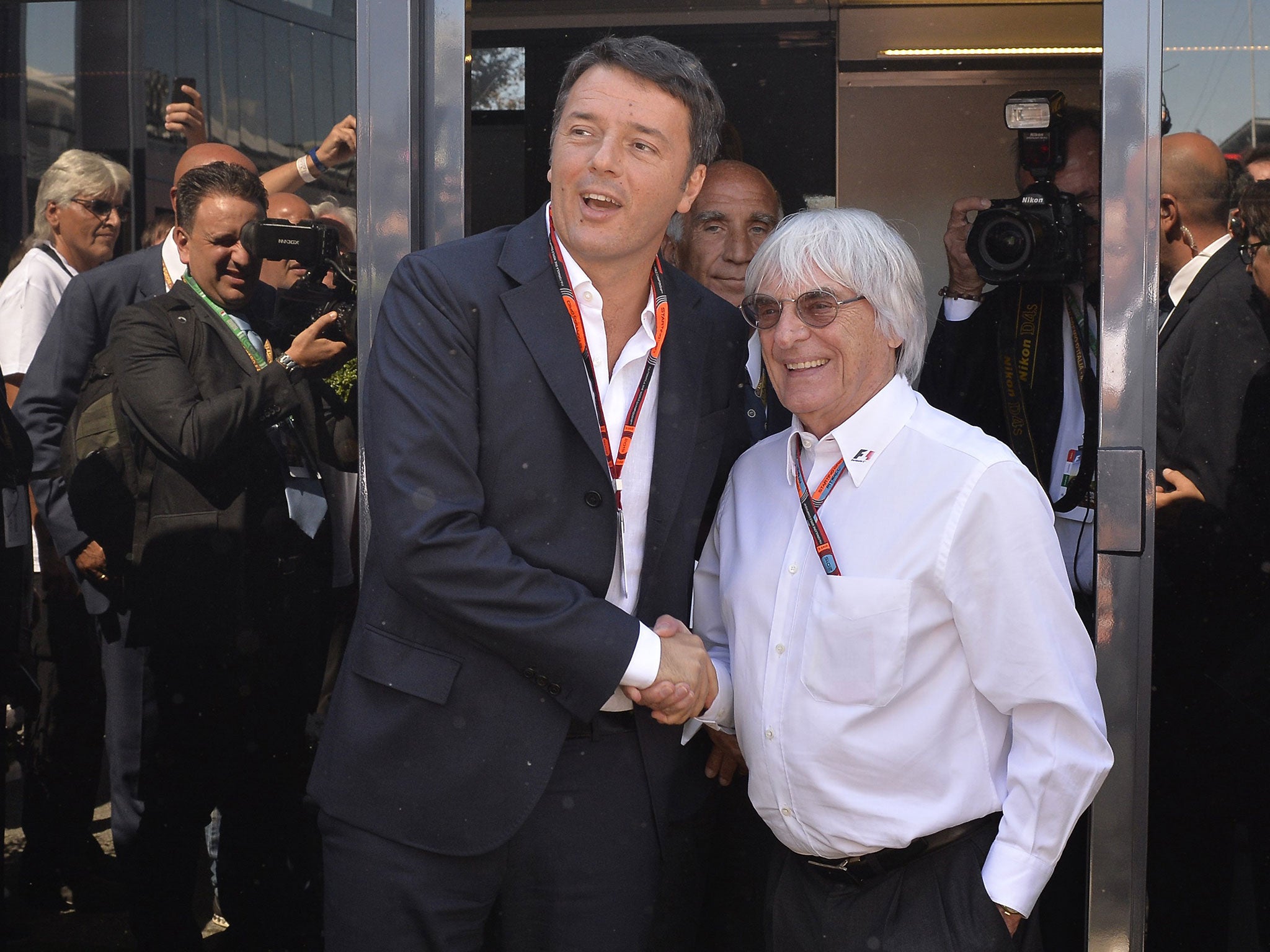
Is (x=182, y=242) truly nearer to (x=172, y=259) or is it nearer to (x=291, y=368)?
(x=172, y=259)

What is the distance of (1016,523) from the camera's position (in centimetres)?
168

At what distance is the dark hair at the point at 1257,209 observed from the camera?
7.10 ft

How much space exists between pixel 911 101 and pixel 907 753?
2.92 m

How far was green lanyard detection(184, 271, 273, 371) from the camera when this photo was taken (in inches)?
95.5

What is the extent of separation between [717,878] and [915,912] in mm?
885

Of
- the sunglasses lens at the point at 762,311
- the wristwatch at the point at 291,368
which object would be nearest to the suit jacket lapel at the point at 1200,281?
the sunglasses lens at the point at 762,311

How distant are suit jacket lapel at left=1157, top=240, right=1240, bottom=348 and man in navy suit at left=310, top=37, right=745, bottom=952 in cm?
90

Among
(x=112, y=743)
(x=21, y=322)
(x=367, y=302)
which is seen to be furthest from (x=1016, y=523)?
(x=21, y=322)

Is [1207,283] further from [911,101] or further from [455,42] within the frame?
[911,101]

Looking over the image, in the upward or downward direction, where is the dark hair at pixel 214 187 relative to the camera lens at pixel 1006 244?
upward

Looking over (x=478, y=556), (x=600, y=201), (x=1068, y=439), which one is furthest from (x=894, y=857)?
(x=1068, y=439)

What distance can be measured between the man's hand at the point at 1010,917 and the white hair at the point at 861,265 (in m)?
0.86

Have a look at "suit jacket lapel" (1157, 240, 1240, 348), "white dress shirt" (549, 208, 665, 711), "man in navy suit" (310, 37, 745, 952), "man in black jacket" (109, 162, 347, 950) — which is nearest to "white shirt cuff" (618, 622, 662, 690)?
"man in navy suit" (310, 37, 745, 952)

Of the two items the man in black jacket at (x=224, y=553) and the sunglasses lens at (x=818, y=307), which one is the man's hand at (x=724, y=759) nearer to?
the sunglasses lens at (x=818, y=307)
